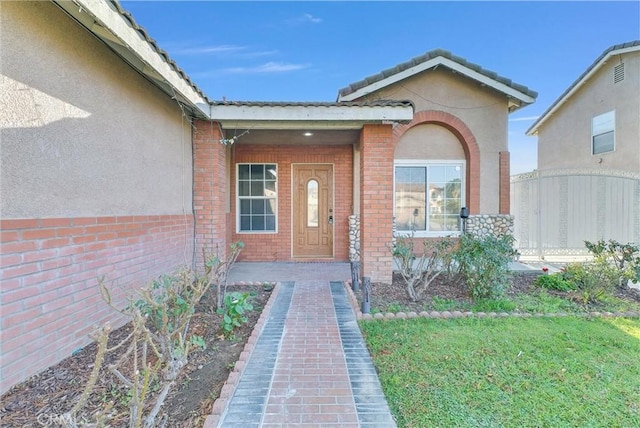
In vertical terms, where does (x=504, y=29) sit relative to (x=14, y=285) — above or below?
above

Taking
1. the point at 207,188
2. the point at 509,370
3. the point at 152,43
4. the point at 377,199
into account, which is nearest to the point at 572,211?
the point at 377,199

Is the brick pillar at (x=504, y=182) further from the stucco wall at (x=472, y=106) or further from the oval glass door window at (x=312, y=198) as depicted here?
the oval glass door window at (x=312, y=198)

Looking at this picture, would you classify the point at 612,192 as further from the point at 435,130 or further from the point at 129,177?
the point at 129,177

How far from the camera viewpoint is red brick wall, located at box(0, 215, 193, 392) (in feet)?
7.82

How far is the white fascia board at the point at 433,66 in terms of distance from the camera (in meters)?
7.97

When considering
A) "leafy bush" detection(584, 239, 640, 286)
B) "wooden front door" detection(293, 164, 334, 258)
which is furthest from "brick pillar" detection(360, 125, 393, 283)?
"leafy bush" detection(584, 239, 640, 286)

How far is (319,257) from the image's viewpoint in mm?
8398

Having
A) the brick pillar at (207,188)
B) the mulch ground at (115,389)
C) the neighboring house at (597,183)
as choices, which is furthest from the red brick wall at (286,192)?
the neighboring house at (597,183)

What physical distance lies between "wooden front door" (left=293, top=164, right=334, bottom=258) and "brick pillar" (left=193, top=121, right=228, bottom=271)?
2.85 meters

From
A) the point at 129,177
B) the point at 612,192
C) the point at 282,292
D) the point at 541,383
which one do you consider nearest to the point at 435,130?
the point at 612,192

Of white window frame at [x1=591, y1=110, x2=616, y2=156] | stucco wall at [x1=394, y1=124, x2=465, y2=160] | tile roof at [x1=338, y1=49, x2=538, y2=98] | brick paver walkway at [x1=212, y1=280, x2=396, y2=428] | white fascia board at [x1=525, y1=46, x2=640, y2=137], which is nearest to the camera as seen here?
brick paver walkway at [x1=212, y1=280, x2=396, y2=428]

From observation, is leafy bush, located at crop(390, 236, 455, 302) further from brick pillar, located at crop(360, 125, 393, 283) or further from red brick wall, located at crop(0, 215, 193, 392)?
red brick wall, located at crop(0, 215, 193, 392)

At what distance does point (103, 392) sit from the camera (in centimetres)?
249

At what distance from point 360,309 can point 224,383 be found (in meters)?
2.33
